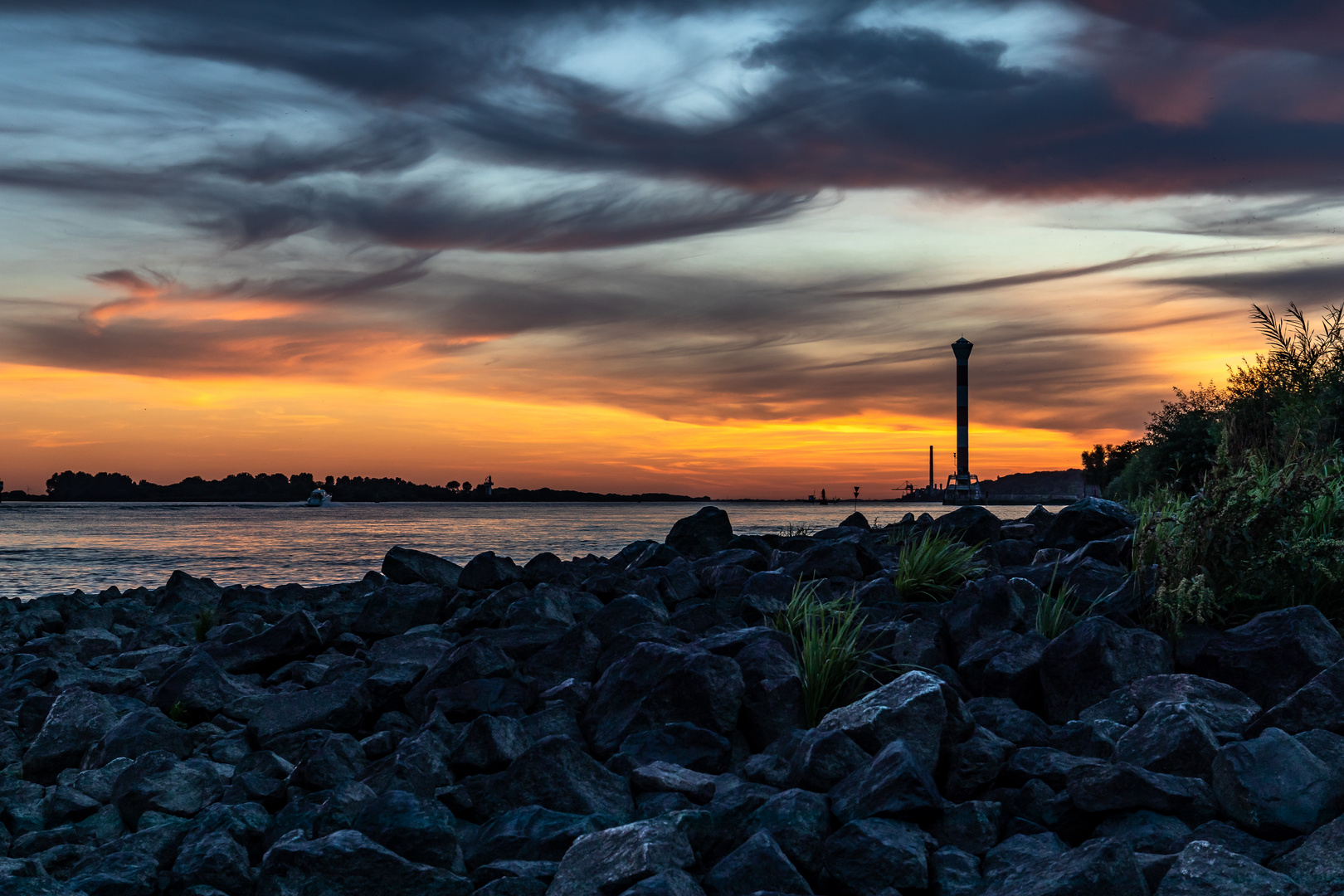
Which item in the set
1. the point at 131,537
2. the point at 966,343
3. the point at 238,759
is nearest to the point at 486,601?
the point at 238,759

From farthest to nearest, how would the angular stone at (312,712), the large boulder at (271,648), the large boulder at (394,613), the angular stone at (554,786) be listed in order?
the large boulder at (394,613) < the large boulder at (271,648) < the angular stone at (312,712) < the angular stone at (554,786)

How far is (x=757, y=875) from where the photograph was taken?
3.72 m

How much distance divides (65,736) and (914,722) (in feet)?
18.1

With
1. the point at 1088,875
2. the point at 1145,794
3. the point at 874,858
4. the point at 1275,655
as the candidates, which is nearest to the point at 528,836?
the point at 874,858

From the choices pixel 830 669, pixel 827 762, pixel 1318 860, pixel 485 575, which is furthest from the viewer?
pixel 485 575

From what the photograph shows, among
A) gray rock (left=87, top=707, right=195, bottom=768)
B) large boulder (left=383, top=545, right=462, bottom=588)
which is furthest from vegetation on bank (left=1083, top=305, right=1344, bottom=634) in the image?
large boulder (left=383, top=545, right=462, bottom=588)

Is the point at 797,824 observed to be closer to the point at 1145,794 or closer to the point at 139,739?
the point at 1145,794

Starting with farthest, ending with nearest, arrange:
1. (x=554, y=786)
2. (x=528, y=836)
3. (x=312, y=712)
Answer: (x=312, y=712) → (x=554, y=786) → (x=528, y=836)

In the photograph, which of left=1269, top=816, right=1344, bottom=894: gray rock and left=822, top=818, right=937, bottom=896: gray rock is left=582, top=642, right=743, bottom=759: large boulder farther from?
left=1269, top=816, right=1344, bottom=894: gray rock

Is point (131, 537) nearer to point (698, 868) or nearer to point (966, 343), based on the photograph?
point (698, 868)

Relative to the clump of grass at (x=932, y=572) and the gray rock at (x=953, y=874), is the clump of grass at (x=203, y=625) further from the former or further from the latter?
the gray rock at (x=953, y=874)

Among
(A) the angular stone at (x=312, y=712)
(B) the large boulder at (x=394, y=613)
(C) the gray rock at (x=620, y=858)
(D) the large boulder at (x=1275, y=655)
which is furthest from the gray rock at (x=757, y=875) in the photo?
(B) the large boulder at (x=394, y=613)

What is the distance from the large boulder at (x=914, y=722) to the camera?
4.67m

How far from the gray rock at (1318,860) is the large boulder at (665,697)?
279 centimetres
